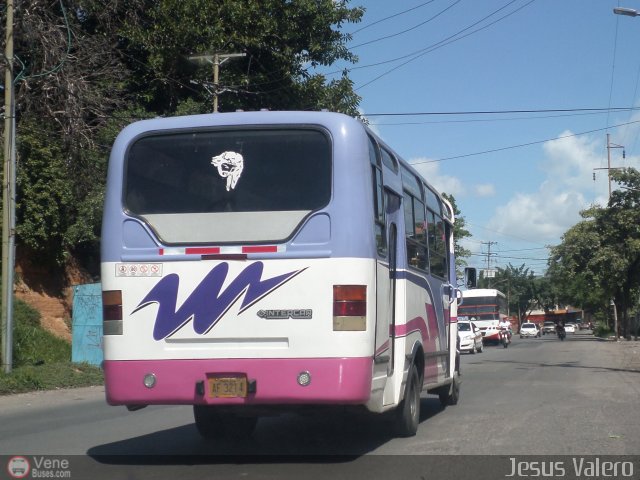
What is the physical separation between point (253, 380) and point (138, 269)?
157 centimetres

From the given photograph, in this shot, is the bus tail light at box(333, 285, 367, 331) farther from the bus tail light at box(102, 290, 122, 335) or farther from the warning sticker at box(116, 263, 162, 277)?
the bus tail light at box(102, 290, 122, 335)

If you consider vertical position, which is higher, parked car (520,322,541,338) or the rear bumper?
the rear bumper

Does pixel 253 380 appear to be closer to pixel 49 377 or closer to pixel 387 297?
pixel 387 297

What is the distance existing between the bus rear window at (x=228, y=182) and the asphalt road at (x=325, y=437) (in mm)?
2363

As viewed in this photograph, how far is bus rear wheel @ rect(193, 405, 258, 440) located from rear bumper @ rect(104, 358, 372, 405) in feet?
5.88

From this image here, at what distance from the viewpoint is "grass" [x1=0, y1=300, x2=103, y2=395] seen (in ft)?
56.7

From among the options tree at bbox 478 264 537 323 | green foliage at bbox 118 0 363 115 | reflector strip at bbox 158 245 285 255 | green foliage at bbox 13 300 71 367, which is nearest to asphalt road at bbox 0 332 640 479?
reflector strip at bbox 158 245 285 255

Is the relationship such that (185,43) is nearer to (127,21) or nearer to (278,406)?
(127,21)

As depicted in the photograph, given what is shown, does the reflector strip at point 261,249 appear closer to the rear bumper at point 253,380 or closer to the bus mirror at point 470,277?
the rear bumper at point 253,380

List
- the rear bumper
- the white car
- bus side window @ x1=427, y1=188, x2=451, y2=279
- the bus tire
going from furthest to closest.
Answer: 1. the white car
2. bus side window @ x1=427, y1=188, x2=451, y2=279
3. the bus tire
4. the rear bumper

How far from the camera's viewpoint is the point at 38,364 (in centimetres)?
2031

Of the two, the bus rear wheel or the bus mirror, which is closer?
the bus rear wheel

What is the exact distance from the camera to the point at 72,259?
88.2 feet

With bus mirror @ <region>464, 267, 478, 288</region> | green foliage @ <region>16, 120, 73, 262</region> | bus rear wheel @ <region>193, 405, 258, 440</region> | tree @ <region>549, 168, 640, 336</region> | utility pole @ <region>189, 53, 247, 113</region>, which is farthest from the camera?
tree @ <region>549, 168, 640, 336</region>
